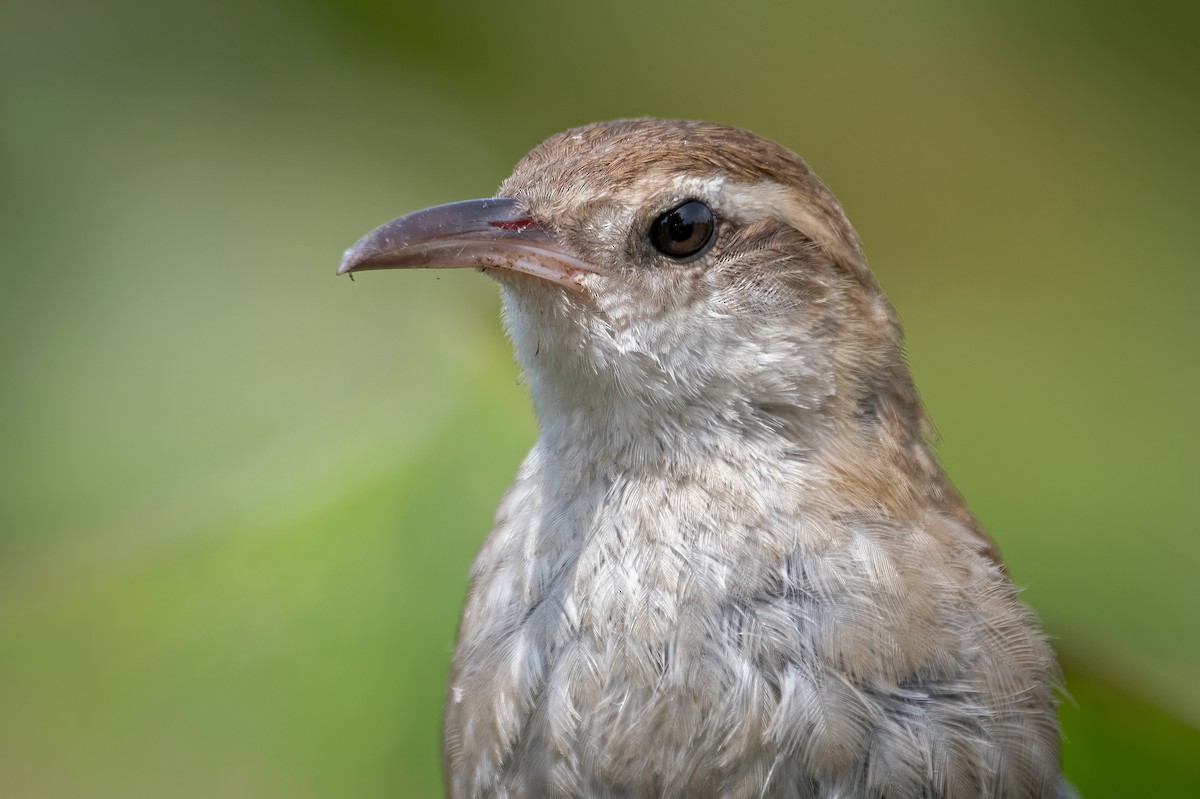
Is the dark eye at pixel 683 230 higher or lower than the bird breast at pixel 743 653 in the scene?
higher

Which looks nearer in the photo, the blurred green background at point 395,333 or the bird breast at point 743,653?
the bird breast at point 743,653

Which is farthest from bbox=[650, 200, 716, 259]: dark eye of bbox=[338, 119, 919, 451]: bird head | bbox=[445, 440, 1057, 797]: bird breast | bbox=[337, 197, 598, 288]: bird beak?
bbox=[445, 440, 1057, 797]: bird breast

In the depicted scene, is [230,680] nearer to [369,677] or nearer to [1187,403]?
[369,677]

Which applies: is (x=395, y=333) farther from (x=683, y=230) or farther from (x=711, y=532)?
(x=711, y=532)

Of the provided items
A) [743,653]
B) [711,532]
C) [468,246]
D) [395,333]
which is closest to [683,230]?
[468,246]

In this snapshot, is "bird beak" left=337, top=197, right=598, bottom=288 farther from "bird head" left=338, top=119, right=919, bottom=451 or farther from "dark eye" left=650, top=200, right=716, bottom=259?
"dark eye" left=650, top=200, right=716, bottom=259

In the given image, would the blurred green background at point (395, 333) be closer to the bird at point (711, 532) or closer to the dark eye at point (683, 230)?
the bird at point (711, 532)

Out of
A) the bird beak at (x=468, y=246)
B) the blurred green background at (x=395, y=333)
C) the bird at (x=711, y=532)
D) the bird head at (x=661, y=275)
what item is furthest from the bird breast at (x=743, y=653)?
the blurred green background at (x=395, y=333)
